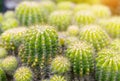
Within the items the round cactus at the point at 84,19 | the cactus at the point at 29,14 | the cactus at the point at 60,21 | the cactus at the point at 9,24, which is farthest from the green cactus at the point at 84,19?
the cactus at the point at 9,24

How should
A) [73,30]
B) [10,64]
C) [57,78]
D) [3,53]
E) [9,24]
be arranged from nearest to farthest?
[57,78] → [10,64] → [3,53] → [73,30] → [9,24]

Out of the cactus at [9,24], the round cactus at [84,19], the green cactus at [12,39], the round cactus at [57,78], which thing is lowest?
the round cactus at [57,78]

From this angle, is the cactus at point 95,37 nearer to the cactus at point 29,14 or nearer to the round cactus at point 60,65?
the round cactus at point 60,65

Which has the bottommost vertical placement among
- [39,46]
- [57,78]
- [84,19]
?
[57,78]

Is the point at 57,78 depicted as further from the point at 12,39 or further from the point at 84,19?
the point at 84,19

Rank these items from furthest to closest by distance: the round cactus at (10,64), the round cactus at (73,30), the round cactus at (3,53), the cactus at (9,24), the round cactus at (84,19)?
the round cactus at (84,19) < the cactus at (9,24) < the round cactus at (73,30) < the round cactus at (3,53) < the round cactus at (10,64)

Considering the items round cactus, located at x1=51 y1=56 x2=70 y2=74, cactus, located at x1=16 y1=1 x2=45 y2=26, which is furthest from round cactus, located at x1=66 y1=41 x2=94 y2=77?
cactus, located at x1=16 y1=1 x2=45 y2=26

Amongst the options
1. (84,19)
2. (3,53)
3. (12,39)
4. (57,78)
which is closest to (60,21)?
(84,19)
